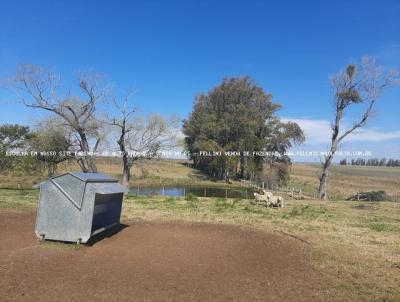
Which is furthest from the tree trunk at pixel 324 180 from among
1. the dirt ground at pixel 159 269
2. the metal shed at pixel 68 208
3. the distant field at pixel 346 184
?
the metal shed at pixel 68 208

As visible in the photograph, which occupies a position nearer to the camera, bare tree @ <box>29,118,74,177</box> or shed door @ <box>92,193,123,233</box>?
shed door @ <box>92,193,123,233</box>

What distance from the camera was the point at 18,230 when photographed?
41.2ft

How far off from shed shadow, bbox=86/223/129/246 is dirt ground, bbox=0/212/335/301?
0.15 meters

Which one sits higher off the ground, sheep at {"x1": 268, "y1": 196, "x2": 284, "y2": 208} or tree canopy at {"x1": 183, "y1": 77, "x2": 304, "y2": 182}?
tree canopy at {"x1": 183, "y1": 77, "x2": 304, "y2": 182}

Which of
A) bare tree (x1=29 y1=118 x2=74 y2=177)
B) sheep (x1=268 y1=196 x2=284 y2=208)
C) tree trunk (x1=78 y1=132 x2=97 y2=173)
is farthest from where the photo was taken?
bare tree (x1=29 y1=118 x2=74 y2=177)

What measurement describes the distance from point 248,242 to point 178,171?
56929 mm

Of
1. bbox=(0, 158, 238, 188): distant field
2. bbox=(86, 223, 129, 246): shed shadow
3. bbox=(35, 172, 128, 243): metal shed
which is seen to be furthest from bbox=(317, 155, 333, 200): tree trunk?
bbox=(35, 172, 128, 243): metal shed

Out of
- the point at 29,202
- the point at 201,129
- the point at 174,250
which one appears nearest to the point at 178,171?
the point at 201,129

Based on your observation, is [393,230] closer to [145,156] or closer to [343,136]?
[343,136]

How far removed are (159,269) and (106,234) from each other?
441cm

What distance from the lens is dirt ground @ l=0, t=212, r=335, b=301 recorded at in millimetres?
7078

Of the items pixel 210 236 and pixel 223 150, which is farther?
pixel 223 150

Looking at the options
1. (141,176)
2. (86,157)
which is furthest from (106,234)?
(141,176)

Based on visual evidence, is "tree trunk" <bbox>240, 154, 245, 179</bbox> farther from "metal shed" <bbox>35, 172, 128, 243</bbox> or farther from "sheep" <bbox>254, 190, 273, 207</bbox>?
"metal shed" <bbox>35, 172, 128, 243</bbox>
